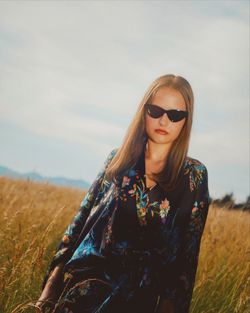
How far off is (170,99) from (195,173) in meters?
0.34

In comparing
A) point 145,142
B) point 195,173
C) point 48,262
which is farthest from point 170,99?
point 48,262

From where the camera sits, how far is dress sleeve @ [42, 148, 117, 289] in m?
1.96

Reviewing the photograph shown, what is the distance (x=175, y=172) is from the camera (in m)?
1.89

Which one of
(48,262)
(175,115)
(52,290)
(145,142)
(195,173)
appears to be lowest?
(48,262)

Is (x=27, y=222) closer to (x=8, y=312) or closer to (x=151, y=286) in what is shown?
(x=8, y=312)

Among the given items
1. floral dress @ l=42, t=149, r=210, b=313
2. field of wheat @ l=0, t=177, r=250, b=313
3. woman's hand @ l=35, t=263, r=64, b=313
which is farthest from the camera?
field of wheat @ l=0, t=177, r=250, b=313

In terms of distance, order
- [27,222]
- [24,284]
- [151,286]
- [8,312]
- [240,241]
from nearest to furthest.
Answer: [151,286], [8,312], [24,284], [27,222], [240,241]

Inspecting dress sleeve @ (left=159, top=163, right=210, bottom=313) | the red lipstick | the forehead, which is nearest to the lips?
the red lipstick

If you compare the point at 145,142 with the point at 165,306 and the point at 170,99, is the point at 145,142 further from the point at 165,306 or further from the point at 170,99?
the point at 165,306

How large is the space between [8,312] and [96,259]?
96 cm

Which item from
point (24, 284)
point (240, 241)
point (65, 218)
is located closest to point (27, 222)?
point (65, 218)

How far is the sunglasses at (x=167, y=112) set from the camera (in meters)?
1.94

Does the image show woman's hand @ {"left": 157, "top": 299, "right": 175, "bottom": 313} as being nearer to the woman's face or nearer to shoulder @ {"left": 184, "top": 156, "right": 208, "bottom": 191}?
shoulder @ {"left": 184, "top": 156, "right": 208, "bottom": 191}

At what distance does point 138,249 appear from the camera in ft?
5.79
